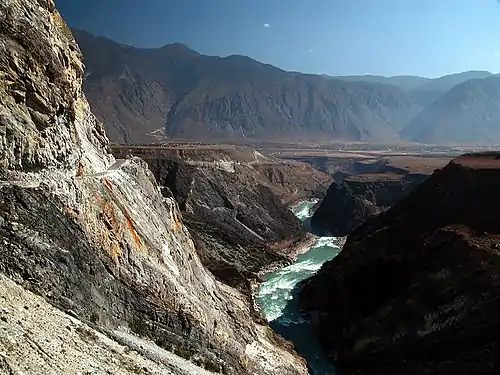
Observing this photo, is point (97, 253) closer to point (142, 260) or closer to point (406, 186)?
point (142, 260)

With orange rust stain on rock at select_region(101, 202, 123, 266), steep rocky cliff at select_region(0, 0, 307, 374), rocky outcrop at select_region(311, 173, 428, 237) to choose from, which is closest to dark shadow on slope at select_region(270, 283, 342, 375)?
steep rocky cliff at select_region(0, 0, 307, 374)

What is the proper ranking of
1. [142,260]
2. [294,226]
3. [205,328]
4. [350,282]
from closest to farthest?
[142,260] < [205,328] < [350,282] < [294,226]

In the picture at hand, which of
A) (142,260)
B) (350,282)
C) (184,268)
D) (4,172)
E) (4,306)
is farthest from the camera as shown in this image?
(350,282)

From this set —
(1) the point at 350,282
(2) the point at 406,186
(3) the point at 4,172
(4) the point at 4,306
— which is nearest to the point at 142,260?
(3) the point at 4,172

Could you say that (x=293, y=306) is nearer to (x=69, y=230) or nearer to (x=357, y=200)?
(x=69, y=230)

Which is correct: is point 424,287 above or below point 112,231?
below

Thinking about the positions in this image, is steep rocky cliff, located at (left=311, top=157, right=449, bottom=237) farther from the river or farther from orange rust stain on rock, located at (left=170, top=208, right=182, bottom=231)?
orange rust stain on rock, located at (left=170, top=208, right=182, bottom=231)

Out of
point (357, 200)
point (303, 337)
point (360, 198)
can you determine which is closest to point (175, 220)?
point (303, 337)

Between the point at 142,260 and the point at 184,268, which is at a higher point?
the point at 142,260
